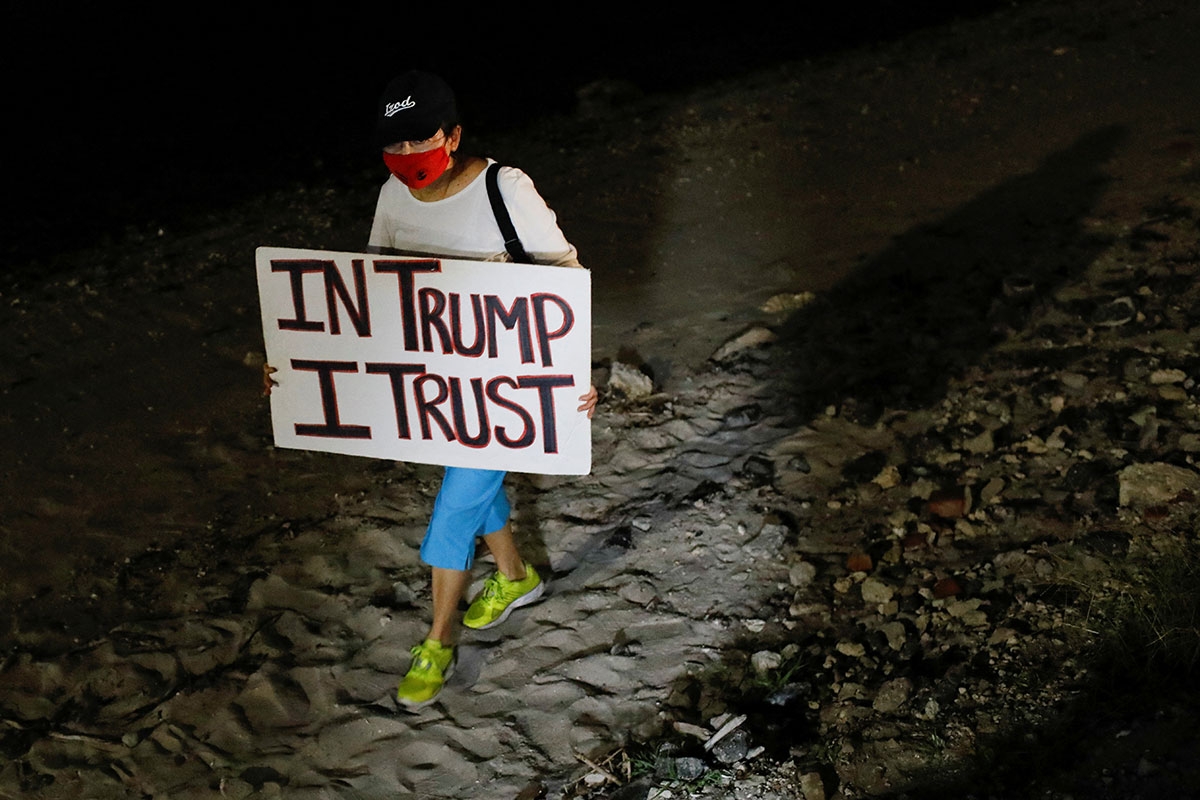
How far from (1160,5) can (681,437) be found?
751cm

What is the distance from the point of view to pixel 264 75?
40.0 feet

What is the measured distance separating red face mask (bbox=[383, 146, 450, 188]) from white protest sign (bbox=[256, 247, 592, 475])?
23cm

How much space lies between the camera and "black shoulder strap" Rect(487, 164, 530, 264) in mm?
2799

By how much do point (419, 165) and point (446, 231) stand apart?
0.21m

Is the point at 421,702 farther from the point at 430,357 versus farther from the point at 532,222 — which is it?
the point at 532,222

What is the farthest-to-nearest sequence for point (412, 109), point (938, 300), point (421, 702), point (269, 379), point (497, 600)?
point (938, 300) → point (497, 600) → point (421, 702) → point (269, 379) → point (412, 109)

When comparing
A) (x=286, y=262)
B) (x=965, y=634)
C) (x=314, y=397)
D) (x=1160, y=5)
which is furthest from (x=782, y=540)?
(x=1160, y=5)

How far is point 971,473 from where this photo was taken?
153 inches

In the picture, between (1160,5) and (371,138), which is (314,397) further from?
(1160,5)

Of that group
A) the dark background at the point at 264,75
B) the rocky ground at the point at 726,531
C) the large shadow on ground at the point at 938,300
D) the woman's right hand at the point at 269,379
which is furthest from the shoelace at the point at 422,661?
the dark background at the point at 264,75

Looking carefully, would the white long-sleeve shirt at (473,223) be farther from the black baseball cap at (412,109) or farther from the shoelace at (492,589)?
the shoelace at (492,589)

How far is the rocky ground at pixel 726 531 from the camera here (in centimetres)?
296

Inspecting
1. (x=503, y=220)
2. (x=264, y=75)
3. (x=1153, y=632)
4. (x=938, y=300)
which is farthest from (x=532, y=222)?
(x=264, y=75)

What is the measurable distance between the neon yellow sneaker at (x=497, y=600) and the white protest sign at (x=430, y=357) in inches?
28.4
